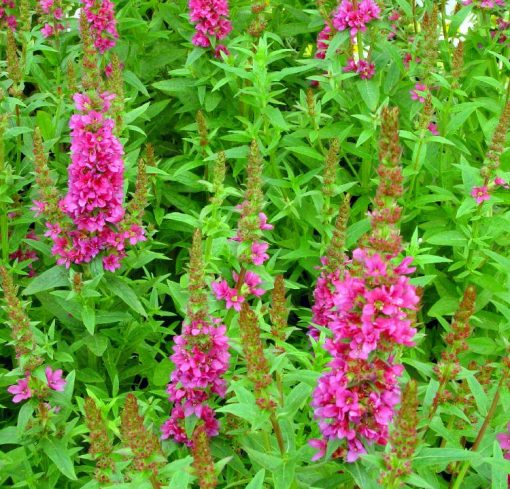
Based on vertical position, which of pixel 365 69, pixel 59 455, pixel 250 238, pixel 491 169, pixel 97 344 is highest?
pixel 365 69

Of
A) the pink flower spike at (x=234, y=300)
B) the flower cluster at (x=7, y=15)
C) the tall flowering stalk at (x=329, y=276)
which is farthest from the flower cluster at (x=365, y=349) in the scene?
the flower cluster at (x=7, y=15)

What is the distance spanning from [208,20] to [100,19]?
2.04ft

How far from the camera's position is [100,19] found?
4664 millimetres

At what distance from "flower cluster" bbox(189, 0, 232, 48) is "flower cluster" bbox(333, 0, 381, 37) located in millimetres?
676

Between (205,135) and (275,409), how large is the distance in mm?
2257

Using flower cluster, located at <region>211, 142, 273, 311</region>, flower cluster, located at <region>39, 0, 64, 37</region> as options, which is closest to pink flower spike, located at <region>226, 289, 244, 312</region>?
flower cluster, located at <region>211, 142, 273, 311</region>

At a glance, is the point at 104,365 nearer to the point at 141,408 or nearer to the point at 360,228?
the point at 141,408

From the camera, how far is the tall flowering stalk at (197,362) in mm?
2910

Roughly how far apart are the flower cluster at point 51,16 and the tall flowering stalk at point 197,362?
8.64 feet

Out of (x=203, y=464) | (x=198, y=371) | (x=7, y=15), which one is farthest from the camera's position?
(x=7, y=15)

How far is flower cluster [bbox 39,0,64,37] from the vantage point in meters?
4.91

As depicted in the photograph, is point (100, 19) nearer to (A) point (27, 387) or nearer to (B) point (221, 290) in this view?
(B) point (221, 290)

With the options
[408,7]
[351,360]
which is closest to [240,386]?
[351,360]

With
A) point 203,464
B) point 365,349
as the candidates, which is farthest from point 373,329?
point 203,464
